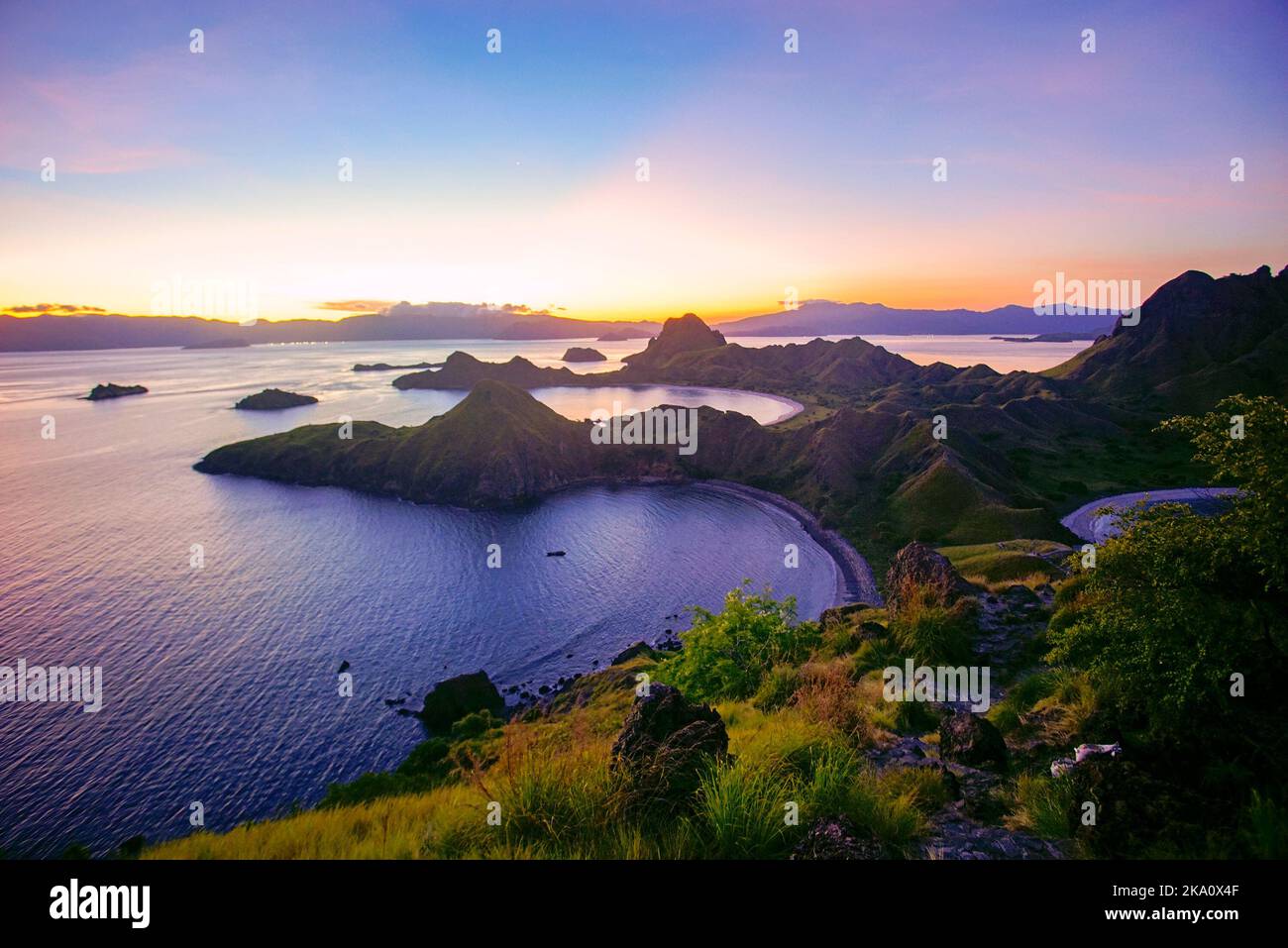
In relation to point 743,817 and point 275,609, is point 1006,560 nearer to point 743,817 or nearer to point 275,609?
point 743,817

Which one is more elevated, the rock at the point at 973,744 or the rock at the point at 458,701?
the rock at the point at 973,744

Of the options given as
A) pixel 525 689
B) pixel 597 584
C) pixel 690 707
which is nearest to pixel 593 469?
pixel 597 584

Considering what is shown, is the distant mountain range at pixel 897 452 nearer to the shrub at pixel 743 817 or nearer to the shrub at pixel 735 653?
the shrub at pixel 735 653

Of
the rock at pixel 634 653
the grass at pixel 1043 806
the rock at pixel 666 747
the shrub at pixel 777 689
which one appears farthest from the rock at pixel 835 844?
the rock at pixel 634 653

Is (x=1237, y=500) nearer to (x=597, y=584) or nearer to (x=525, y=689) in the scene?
(x=525, y=689)

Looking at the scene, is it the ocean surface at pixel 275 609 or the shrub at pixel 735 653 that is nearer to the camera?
the shrub at pixel 735 653

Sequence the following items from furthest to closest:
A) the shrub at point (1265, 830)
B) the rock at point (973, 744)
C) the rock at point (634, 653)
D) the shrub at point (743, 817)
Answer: the rock at point (634, 653) < the rock at point (973, 744) < the shrub at point (743, 817) < the shrub at point (1265, 830)

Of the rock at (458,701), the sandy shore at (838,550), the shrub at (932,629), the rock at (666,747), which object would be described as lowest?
the rock at (458,701)
